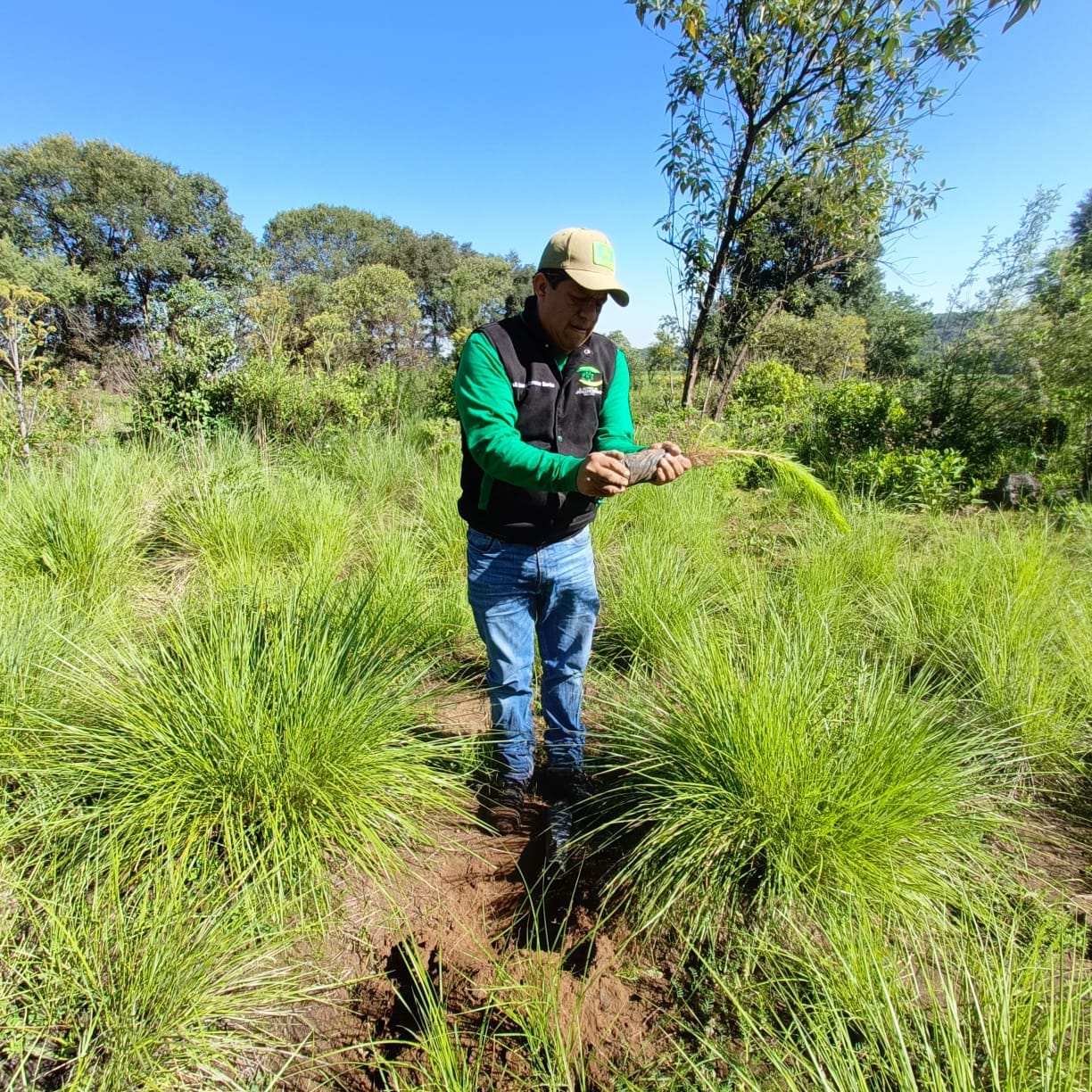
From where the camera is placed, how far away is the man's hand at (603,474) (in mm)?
1378

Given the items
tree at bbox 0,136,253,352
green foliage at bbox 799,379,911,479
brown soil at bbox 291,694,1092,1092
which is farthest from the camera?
tree at bbox 0,136,253,352

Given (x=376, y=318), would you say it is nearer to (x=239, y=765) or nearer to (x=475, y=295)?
(x=475, y=295)

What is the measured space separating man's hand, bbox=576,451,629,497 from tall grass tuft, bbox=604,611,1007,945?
0.80 m

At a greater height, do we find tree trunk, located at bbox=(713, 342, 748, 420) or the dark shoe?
tree trunk, located at bbox=(713, 342, 748, 420)

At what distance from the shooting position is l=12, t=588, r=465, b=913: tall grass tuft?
59.0 inches

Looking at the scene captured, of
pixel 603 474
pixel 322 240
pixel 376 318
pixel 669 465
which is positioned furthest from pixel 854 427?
pixel 322 240

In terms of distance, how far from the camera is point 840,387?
6.93 meters

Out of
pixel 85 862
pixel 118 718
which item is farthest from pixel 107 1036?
pixel 118 718

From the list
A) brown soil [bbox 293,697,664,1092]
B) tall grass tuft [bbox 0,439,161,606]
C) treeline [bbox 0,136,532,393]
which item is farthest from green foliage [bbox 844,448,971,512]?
treeline [bbox 0,136,532,393]

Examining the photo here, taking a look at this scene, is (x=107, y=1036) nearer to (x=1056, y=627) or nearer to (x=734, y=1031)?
(x=734, y=1031)

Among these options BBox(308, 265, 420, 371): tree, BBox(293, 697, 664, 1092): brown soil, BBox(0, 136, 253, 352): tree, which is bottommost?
BBox(293, 697, 664, 1092): brown soil

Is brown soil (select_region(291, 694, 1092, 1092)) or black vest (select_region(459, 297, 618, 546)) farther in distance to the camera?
black vest (select_region(459, 297, 618, 546))

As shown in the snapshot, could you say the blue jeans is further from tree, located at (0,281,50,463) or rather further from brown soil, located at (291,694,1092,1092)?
tree, located at (0,281,50,463)

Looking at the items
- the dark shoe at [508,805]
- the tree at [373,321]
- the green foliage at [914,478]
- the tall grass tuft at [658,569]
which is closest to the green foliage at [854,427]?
the green foliage at [914,478]
